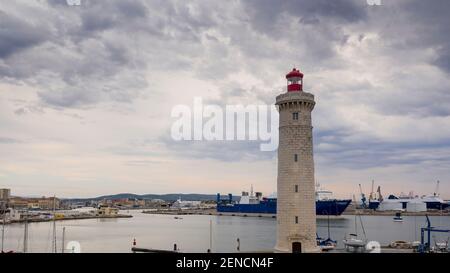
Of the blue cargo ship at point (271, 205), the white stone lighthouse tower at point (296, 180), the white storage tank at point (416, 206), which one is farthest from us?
the white storage tank at point (416, 206)

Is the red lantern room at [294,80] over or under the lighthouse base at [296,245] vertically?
over

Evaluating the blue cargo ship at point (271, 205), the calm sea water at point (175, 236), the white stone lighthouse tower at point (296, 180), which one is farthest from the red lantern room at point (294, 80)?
the blue cargo ship at point (271, 205)

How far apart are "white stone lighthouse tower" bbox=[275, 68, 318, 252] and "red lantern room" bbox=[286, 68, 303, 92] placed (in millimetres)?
609

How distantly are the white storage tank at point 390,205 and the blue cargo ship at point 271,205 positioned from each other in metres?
51.5

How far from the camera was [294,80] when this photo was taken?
2067cm

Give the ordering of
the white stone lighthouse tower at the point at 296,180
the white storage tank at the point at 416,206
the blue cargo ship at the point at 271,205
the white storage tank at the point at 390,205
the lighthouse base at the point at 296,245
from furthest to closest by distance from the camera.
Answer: the white storage tank at the point at 390,205 < the white storage tank at the point at 416,206 < the blue cargo ship at the point at 271,205 < the white stone lighthouse tower at the point at 296,180 < the lighthouse base at the point at 296,245

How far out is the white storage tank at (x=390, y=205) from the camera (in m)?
162

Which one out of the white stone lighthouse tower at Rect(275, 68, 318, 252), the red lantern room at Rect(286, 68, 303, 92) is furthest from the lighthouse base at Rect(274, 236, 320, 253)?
the red lantern room at Rect(286, 68, 303, 92)

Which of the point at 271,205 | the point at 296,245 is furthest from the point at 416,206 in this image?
the point at 296,245

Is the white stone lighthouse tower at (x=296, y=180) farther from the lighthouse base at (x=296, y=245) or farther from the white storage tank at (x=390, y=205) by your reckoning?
the white storage tank at (x=390, y=205)

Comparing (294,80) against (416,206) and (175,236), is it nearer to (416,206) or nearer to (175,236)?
(175,236)

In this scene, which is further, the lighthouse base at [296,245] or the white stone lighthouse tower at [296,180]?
the white stone lighthouse tower at [296,180]

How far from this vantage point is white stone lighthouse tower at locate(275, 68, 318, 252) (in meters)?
19.4
